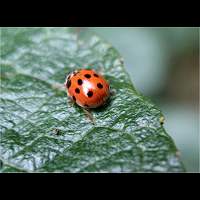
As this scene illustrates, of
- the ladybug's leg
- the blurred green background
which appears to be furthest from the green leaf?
the blurred green background

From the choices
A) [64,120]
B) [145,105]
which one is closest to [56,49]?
[64,120]

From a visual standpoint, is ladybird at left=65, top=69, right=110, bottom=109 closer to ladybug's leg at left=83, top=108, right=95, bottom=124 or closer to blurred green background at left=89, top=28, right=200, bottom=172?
ladybug's leg at left=83, top=108, right=95, bottom=124

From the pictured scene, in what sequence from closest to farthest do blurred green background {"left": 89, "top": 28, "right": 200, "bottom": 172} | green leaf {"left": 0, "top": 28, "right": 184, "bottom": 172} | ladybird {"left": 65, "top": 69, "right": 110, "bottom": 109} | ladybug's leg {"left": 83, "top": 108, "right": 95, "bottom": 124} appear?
1. green leaf {"left": 0, "top": 28, "right": 184, "bottom": 172}
2. ladybug's leg {"left": 83, "top": 108, "right": 95, "bottom": 124}
3. ladybird {"left": 65, "top": 69, "right": 110, "bottom": 109}
4. blurred green background {"left": 89, "top": 28, "right": 200, "bottom": 172}

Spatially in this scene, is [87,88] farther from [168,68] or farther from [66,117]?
[168,68]

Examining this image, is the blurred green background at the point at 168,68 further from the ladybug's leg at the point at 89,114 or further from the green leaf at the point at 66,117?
the ladybug's leg at the point at 89,114

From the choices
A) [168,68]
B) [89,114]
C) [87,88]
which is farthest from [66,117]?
[168,68]
